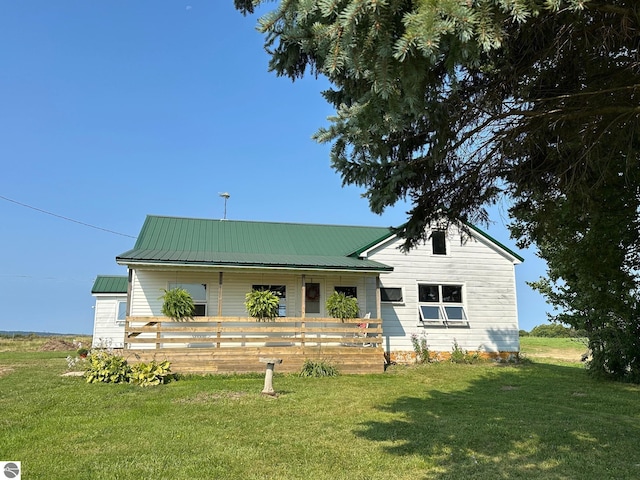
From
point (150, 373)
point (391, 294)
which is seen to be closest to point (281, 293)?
point (391, 294)

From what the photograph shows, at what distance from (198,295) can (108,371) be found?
4.34 m

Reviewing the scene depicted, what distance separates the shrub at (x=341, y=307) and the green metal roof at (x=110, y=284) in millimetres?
12913

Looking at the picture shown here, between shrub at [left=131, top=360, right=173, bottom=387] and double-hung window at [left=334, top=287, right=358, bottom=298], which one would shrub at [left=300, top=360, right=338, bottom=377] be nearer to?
double-hung window at [left=334, top=287, right=358, bottom=298]

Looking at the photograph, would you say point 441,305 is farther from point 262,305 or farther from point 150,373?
point 150,373

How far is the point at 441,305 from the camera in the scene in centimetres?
1706

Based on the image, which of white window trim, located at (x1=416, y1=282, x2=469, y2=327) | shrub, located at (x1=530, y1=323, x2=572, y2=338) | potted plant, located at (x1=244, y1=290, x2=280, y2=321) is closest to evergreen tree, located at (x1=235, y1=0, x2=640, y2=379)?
potted plant, located at (x1=244, y1=290, x2=280, y2=321)

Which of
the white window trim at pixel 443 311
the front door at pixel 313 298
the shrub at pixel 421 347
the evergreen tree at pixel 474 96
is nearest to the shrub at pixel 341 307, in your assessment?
the front door at pixel 313 298

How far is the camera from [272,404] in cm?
876

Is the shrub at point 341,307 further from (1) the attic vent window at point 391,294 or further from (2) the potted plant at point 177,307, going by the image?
(2) the potted plant at point 177,307

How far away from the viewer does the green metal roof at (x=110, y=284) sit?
2298cm

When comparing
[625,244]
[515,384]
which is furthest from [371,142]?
[515,384]

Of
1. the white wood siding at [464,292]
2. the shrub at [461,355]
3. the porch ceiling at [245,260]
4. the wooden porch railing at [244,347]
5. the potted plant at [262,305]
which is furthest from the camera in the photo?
the white wood siding at [464,292]

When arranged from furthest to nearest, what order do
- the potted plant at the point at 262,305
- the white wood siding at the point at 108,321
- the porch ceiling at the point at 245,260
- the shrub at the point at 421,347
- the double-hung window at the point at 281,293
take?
the white wood siding at the point at 108,321 → the shrub at the point at 421,347 → the double-hung window at the point at 281,293 → the potted plant at the point at 262,305 → the porch ceiling at the point at 245,260

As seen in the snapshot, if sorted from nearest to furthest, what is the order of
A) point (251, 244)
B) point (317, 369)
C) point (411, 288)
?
point (317, 369)
point (411, 288)
point (251, 244)
